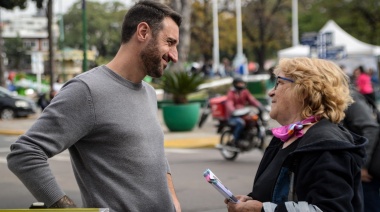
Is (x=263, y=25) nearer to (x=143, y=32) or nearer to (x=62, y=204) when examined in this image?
(x=143, y=32)

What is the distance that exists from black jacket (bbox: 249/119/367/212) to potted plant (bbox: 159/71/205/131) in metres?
15.6

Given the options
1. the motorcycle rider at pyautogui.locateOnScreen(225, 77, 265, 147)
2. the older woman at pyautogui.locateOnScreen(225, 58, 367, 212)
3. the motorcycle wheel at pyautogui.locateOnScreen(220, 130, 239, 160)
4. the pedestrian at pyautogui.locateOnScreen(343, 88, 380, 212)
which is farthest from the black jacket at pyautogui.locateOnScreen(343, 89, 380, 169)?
the motorcycle rider at pyautogui.locateOnScreen(225, 77, 265, 147)

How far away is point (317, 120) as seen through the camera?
305 cm

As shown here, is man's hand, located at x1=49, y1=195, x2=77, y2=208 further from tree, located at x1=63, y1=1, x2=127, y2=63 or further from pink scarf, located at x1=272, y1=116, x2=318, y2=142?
tree, located at x1=63, y1=1, x2=127, y2=63

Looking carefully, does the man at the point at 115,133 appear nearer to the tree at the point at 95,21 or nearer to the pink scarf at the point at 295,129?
the pink scarf at the point at 295,129

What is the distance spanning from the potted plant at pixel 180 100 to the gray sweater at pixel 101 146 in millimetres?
15312

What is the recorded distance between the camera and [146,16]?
326 centimetres

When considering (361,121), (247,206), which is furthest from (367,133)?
(247,206)

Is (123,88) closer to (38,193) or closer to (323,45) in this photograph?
(38,193)

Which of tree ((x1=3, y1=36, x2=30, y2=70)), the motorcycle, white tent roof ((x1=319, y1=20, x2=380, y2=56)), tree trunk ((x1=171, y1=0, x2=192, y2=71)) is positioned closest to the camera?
the motorcycle

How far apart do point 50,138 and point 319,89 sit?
1069 mm

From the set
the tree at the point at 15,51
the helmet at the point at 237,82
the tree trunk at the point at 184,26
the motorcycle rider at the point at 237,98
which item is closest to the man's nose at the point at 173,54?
the motorcycle rider at the point at 237,98

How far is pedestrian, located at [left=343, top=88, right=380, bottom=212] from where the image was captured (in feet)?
16.3

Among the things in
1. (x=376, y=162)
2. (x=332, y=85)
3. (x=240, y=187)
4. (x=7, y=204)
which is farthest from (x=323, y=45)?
(x=332, y=85)
